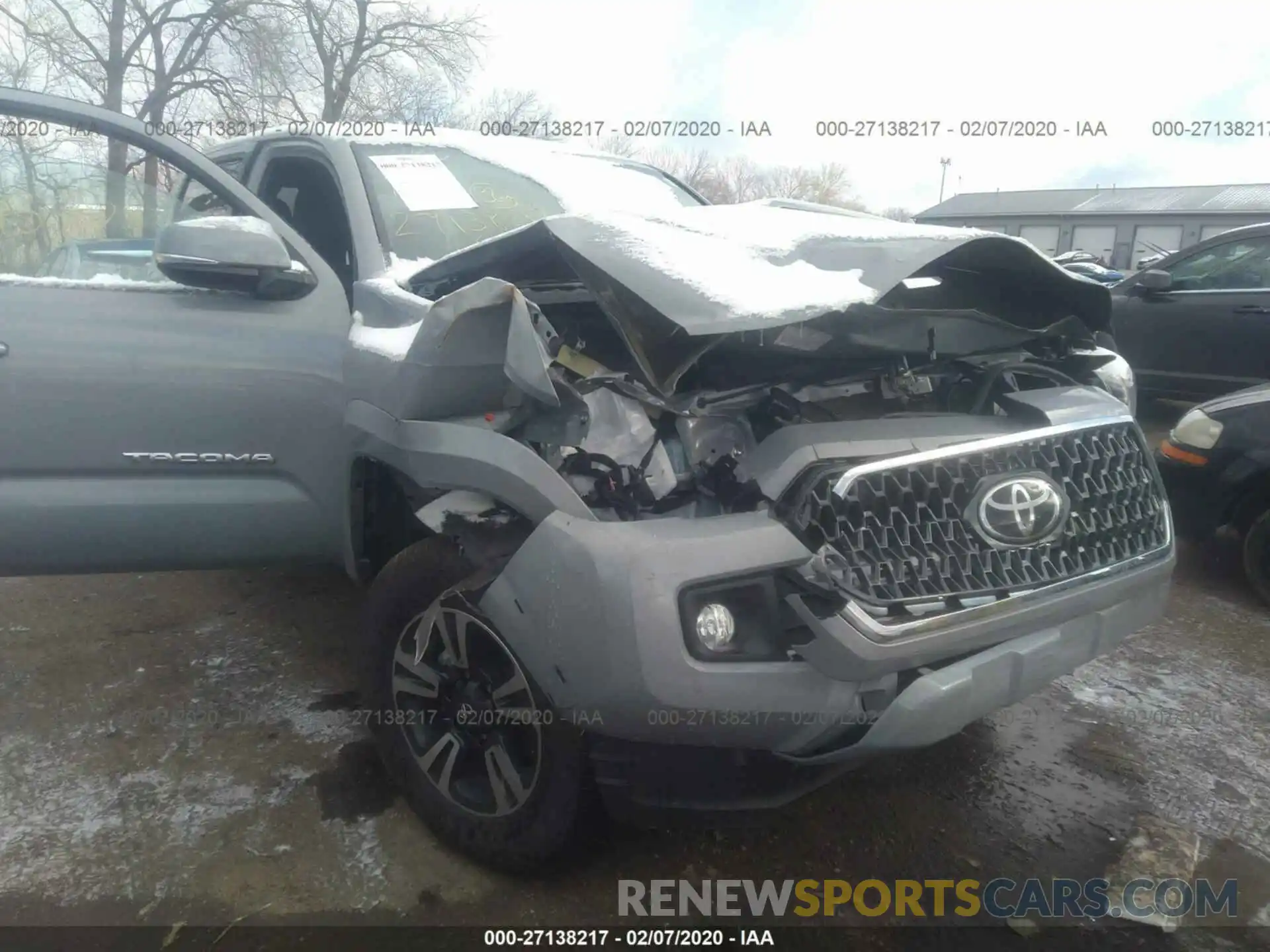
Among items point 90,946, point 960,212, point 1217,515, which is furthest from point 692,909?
point 960,212

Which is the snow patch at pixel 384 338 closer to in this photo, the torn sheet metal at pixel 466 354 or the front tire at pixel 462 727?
the torn sheet metal at pixel 466 354

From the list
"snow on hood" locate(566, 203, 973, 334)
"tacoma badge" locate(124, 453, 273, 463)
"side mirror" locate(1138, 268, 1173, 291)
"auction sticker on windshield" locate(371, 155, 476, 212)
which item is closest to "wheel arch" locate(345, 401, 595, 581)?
"tacoma badge" locate(124, 453, 273, 463)

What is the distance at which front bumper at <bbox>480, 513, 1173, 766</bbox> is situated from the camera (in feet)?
5.68

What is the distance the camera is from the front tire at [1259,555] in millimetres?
3980

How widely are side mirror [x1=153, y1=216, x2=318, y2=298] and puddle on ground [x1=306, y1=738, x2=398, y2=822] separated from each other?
1.46 meters

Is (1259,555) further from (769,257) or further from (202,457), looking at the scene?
(202,457)

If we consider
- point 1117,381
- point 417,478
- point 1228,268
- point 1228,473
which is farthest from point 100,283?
point 1228,268

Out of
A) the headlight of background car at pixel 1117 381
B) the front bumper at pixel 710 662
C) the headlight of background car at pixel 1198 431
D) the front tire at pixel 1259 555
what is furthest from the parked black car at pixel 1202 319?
the front bumper at pixel 710 662

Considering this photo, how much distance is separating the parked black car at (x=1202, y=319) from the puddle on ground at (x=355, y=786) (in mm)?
5444

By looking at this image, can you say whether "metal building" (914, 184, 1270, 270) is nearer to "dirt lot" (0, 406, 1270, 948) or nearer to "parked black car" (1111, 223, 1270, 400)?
"parked black car" (1111, 223, 1270, 400)

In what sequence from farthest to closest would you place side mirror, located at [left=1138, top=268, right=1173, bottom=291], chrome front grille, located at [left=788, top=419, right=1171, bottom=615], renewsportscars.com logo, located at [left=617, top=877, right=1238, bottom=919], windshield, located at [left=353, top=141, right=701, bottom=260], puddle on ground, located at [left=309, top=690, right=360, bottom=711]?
1. side mirror, located at [left=1138, top=268, right=1173, bottom=291]
2. puddle on ground, located at [left=309, top=690, right=360, bottom=711]
3. windshield, located at [left=353, top=141, right=701, bottom=260]
4. renewsportscars.com logo, located at [left=617, top=877, right=1238, bottom=919]
5. chrome front grille, located at [left=788, top=419, right=1171, bottom=615]

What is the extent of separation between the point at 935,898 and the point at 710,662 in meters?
1.04

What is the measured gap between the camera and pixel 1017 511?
2020 mm

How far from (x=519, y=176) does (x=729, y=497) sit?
1.96 m
